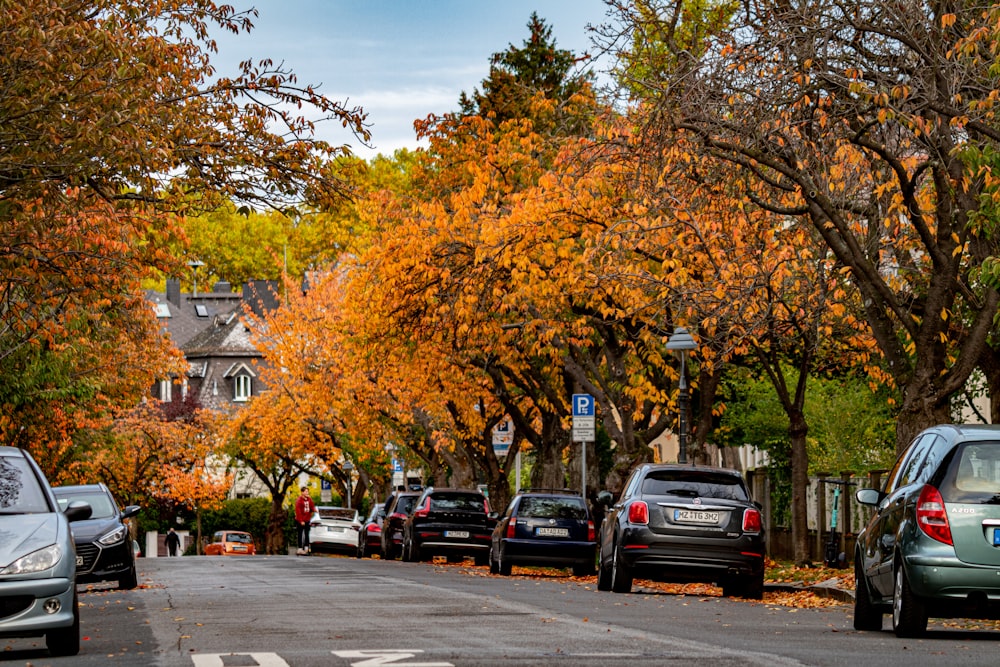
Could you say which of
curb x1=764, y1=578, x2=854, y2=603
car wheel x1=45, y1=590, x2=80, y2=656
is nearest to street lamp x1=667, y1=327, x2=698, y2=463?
curb x1=764, y1=578, x2=854, y2=603

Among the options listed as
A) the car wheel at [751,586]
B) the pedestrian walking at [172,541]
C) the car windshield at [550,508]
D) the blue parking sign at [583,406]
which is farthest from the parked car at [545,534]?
the pedestrian walking at [172,541]

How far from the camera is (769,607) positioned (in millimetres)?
18844

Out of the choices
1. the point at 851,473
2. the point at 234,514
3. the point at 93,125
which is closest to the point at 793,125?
the point at 93,125

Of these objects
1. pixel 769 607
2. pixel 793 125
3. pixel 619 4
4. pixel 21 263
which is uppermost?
pixel 619 4

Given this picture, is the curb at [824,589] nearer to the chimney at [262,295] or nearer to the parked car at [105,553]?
the parked car at [105,553]

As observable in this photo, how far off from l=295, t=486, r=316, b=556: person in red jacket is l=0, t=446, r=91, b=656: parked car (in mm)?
36010

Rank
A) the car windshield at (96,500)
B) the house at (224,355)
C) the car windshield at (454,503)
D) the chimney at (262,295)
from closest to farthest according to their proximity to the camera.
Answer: the car windshield at (96,500) < the car windshield at (454,503) < the chimney at (262,295) < the house at (224,355)

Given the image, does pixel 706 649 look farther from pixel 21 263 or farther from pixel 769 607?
pixel 21 263

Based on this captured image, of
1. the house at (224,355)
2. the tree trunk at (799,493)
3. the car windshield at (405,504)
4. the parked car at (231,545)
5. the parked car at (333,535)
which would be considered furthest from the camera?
the house at (224,355)

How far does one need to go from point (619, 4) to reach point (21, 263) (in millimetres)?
8023

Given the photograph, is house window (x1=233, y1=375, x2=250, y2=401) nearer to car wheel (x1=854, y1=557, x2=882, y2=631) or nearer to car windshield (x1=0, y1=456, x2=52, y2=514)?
car wheel (x1=854, y1=557, x2=882, y2=631)

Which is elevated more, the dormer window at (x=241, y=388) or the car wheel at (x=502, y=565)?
the dormer window at (x=241, y=388)

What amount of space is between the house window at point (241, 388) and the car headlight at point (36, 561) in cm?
8909

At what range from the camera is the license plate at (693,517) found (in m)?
20.3
